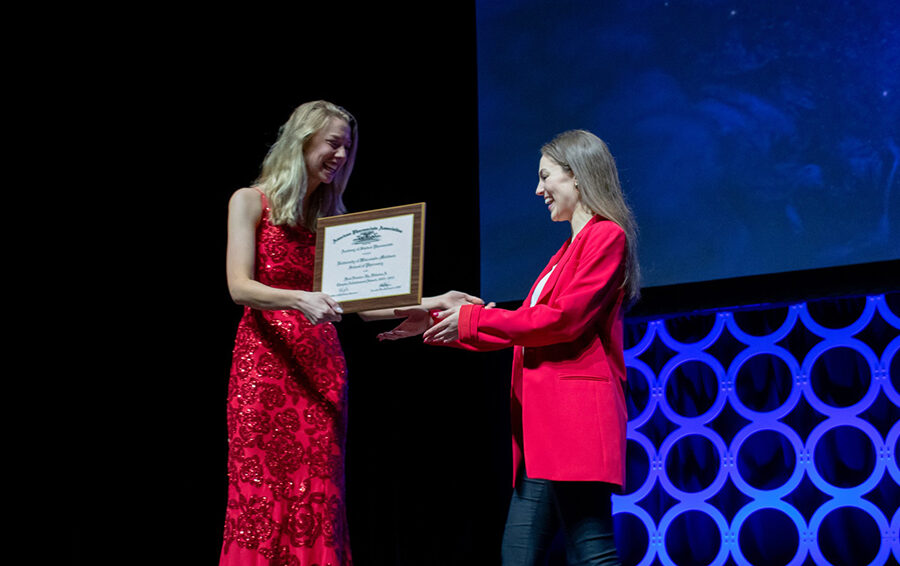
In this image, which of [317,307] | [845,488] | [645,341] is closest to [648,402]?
[645,341]

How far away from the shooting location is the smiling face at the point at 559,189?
7.31ft

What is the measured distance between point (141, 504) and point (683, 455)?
206 centimetres

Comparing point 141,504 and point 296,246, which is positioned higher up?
point 296,246

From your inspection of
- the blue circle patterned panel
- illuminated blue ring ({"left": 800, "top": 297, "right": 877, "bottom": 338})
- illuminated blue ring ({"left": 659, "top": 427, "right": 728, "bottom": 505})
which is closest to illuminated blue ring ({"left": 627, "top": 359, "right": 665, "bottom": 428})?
the blue circle patterned panel

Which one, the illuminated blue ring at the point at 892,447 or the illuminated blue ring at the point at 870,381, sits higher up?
the illuminated blue ring at the point at 870,381

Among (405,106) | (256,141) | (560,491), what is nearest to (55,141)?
(256,141)

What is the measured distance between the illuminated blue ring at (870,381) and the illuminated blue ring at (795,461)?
5.4 inches

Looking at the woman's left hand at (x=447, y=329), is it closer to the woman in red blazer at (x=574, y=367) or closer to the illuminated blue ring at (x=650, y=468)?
the woman in red blazer at (x=574, y=367)

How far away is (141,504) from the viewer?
3.29 m

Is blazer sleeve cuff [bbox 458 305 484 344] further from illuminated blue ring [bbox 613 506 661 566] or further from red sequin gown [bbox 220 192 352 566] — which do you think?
illuminated blue ring [bbox 613 506 661 566]

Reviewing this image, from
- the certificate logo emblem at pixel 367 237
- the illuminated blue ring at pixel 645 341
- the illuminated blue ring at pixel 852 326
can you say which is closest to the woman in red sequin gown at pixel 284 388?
Answer: the certificate logo emblem at pixel 367 237

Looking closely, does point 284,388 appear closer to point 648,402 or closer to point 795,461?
point 648,402

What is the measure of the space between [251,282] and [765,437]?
2.03 m

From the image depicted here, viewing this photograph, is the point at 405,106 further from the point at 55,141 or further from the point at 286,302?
the point at 286,302
